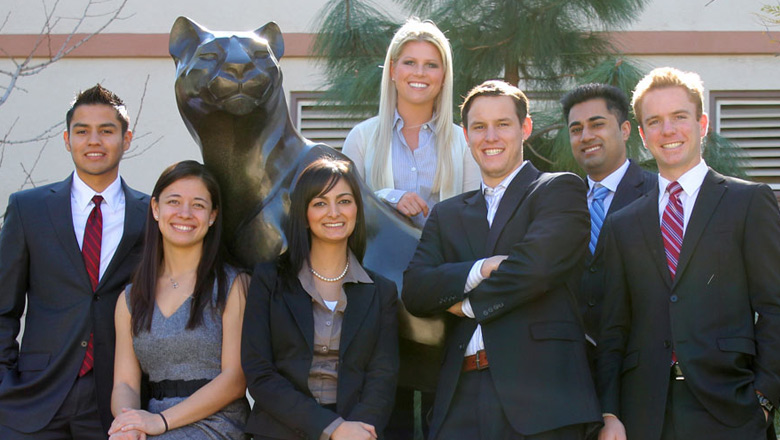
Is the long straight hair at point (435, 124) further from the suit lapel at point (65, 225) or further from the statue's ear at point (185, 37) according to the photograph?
the suit lapel at point (65, 225)

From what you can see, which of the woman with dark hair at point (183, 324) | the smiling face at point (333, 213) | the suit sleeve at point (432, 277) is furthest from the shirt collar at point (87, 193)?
the suit sleeve at point (432, 277)

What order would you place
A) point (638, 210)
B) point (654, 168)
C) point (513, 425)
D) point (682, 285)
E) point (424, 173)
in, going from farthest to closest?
point (654, 168) < point (424, 173) < point (638, 210) < point (682, 285) < point (513, 425)

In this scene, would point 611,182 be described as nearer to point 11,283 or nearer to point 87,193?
point 87,193

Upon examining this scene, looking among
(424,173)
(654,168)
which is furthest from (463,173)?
(654,168)

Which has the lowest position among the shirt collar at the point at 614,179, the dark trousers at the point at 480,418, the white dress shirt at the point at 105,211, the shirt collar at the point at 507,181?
the dark trousers at the point at 480,418

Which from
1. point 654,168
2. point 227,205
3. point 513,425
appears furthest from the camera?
point 654,168

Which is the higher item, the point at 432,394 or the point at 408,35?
the point at 408,35

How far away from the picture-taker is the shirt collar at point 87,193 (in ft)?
12.1

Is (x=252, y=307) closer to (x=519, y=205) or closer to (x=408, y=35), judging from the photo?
(x=519, y=205)

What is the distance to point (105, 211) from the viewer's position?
146 inches

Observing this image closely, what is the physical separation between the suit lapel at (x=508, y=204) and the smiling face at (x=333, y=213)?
53 centimetres

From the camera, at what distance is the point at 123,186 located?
150 inches

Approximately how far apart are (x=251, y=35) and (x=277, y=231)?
79 cm

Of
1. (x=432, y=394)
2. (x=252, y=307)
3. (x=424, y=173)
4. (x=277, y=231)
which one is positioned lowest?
(x=432, y=394)
